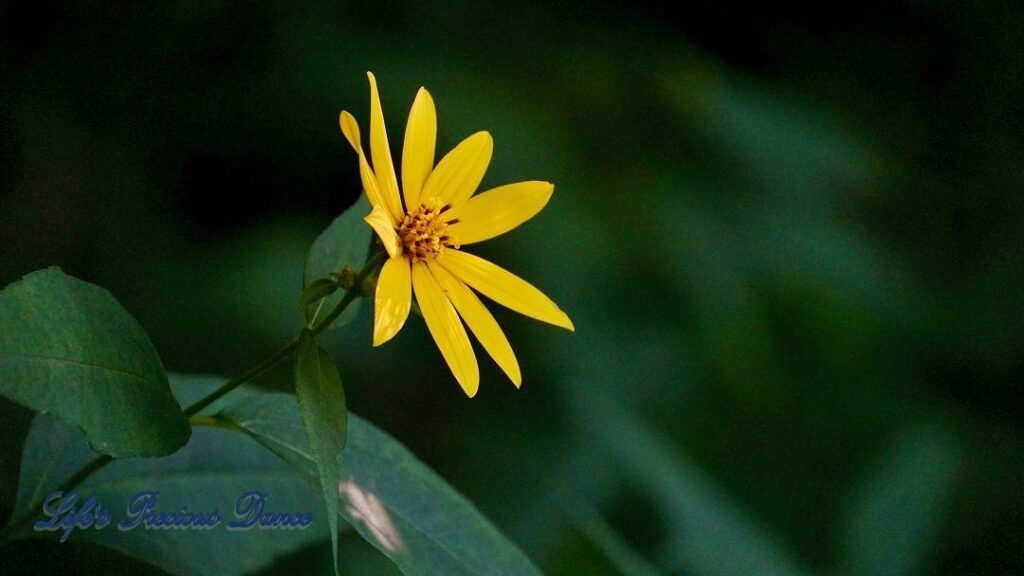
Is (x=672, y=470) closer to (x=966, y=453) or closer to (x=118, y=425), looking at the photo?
(x=966, y=453)

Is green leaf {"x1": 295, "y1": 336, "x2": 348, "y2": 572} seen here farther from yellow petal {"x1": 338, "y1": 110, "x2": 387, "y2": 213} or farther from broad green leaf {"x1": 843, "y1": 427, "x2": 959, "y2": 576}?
broad green leaf {"x1": 843, "y1": 427, "x2": 959, "y2": 576}

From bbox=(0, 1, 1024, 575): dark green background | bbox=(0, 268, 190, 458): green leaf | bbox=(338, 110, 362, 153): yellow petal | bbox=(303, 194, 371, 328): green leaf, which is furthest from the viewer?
bbox=(0, 1, 1024, 575): dark green background

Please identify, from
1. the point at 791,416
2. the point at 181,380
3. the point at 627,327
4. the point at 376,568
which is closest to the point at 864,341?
the point at 791,416

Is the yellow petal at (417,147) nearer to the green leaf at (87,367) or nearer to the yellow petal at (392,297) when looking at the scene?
the yellow petal at (392,297)

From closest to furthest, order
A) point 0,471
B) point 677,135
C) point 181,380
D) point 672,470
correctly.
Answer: point 181,380 → point 0,471 → point 672,470 → point 677,135

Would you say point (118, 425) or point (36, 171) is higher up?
point (118, 425)

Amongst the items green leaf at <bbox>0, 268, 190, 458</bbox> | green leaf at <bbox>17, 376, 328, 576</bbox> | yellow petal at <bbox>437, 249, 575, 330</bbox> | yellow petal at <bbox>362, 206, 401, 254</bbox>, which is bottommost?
green leaf at <bbox>17, 376, 328, 576</bbox>

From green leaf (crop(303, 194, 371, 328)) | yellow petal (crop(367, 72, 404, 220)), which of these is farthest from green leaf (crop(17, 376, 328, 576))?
yellow petal (crop(367, 72, 404, 220))
